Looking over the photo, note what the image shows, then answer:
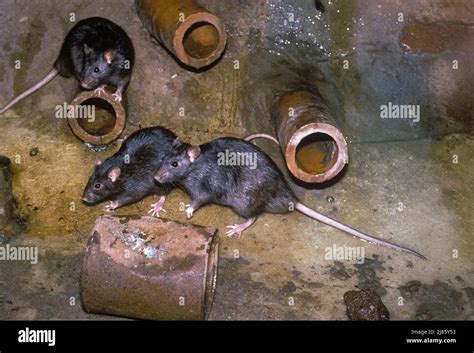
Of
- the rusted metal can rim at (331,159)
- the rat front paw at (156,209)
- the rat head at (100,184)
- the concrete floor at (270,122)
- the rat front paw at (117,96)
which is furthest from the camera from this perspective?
the rat front paw at (117,96)

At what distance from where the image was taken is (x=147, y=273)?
16.1ft

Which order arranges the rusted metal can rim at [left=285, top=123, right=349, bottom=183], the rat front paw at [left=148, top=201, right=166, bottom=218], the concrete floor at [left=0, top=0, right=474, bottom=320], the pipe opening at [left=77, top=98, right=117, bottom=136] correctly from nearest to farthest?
the rusted metal can rim at [left=285, top=123, right=349, bottom=183]
the concrete floor at [left=0, top=0, right=474, bottom=320]
the rat front paw at [left=148, top=201, right=166, bottom=218]
the pipe opening at [left=77, top=98, right=117, bottom=136]

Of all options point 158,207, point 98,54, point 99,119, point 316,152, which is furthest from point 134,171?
point 316,152

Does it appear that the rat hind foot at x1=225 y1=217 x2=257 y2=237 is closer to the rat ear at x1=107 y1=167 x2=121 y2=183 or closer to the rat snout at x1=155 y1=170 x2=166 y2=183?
the rat snout at x1=155 y1=170 x2=166 y2=183

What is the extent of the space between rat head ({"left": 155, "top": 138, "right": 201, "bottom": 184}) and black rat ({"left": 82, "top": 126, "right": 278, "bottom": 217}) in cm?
18

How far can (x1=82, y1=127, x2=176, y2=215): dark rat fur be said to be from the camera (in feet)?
20.5

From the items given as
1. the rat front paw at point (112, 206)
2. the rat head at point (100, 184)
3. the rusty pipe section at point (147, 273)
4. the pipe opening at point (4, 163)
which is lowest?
the rusty pipe section at point (147, 273)

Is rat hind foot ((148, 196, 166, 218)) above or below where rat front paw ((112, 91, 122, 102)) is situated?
below

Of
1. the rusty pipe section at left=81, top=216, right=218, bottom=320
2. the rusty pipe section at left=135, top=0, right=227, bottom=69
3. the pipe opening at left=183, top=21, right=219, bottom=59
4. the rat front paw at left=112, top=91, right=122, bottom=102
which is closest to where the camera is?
the rusty pipe section at left=81, top=216, right=218, bottom=320

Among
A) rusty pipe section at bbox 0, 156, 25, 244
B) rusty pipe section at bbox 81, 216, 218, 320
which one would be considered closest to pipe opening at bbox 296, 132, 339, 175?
rusty pipe section at bbox 81, 216, 218, 320

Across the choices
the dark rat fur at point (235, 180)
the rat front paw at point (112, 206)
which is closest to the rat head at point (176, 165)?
the dark rat fur at point (235, 180)

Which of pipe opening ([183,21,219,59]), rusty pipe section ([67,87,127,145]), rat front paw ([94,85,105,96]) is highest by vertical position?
pipe opening ([183,21,219,59])

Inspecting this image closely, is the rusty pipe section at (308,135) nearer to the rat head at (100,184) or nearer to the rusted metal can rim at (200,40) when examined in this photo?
the rusted metal can rim at (200,40)

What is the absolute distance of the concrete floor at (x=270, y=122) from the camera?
6.10 m
